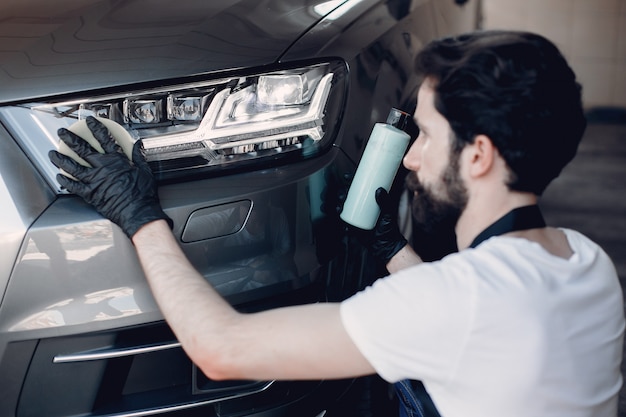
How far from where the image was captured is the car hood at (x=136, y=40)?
202cm

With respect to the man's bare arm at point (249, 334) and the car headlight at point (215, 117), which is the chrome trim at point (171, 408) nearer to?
the man's bare arm at point (249, 334)

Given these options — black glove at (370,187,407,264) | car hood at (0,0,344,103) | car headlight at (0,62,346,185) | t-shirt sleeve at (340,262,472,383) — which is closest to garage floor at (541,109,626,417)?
black glove at (370,187,407,264)

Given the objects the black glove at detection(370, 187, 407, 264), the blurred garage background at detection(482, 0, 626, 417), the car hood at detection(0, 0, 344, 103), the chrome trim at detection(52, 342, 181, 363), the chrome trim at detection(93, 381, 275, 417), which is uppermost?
the car hood at detection(0, 0, 344, 103)

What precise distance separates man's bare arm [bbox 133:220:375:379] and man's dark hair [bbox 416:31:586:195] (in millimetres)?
427

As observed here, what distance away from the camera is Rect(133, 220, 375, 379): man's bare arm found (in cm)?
157

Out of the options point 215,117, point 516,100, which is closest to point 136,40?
point 215,117

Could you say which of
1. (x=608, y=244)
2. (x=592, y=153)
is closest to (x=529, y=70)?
(x=608, y=244)

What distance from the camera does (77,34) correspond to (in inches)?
84.0

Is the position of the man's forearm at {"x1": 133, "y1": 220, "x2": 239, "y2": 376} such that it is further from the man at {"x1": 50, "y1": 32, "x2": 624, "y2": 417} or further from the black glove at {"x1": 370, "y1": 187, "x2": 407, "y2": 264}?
the black glove at {"x1": 370, "y1": 187, "x2": 407, "y2": 264}

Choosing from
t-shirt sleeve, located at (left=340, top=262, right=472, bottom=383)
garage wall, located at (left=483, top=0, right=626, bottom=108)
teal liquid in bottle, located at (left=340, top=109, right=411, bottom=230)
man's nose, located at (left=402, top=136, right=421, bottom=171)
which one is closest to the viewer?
t-shirt sleeve, located at (left=340, top=262, right=472, bottom=383)

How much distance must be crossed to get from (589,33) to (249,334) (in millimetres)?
6183

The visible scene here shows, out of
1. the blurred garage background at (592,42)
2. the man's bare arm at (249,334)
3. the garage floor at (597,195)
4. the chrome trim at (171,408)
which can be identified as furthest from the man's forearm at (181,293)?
the blurred garage background at (592,42)

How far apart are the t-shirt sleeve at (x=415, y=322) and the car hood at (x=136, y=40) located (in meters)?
0.77

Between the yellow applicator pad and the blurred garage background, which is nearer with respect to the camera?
the yellow applicator pad
